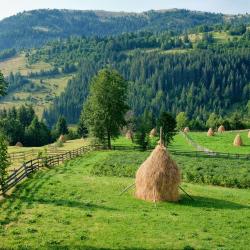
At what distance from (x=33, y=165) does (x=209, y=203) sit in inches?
892

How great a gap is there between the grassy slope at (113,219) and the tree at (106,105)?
3391cm

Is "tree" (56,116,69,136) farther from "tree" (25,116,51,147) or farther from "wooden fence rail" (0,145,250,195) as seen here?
"wooden fence rail" (0,145,250,195)

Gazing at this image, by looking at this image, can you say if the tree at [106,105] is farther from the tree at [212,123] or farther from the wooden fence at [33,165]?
the tree at [212,123]

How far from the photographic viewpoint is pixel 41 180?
1526 inches

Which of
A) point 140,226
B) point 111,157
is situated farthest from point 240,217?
point 111,157

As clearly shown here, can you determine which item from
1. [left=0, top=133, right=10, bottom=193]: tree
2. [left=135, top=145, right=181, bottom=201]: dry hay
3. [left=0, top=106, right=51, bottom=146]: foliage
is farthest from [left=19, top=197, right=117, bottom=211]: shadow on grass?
[left=0, top=106, right=51, bottom=146]: foliage

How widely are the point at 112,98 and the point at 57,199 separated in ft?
134

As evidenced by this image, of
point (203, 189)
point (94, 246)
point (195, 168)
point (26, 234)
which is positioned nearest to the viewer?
point (94, 246)

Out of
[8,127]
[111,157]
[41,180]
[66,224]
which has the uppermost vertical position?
[66,224]

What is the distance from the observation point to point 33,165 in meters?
47.3

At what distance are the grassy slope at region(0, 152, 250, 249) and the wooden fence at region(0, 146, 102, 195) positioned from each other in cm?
102

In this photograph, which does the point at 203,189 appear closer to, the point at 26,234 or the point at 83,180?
the point at 83,180

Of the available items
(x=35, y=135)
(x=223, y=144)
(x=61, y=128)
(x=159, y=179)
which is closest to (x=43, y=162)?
(x=159, y=179)

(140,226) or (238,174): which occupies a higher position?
(140,226)
